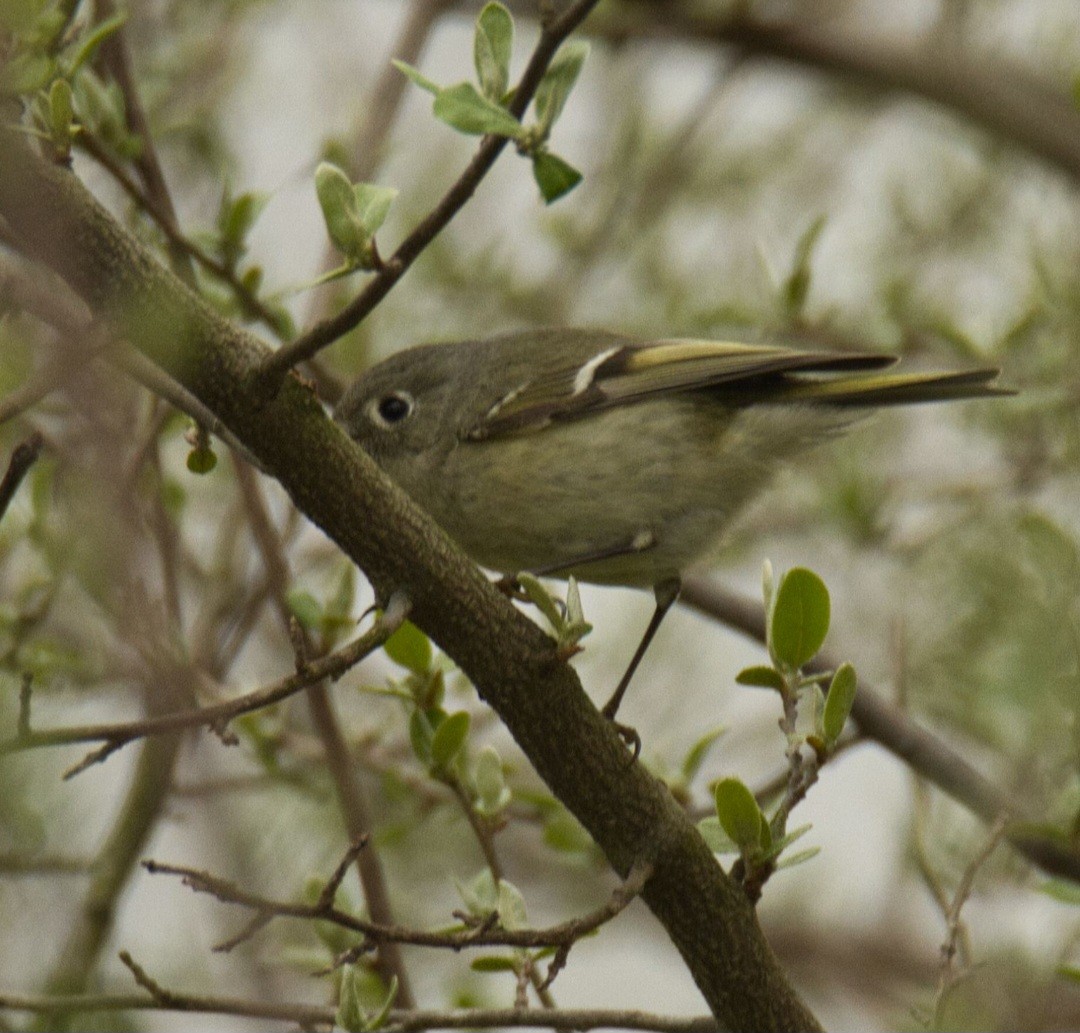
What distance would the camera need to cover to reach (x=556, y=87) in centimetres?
171

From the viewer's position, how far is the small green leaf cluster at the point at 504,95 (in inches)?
64.7

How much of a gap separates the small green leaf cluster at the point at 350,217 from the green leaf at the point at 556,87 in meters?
0.18

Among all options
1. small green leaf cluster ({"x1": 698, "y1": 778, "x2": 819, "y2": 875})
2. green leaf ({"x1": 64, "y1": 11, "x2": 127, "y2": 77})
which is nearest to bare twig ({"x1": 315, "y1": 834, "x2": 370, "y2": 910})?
small green leaf cluster ({"x1": 698, "y1": 778, "x2": 819, "y2": 875})

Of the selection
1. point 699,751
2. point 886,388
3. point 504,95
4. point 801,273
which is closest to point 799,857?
point 699,751

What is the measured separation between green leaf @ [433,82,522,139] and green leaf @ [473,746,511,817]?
0.87 metres

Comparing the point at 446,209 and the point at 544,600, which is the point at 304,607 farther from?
the point at 446,209

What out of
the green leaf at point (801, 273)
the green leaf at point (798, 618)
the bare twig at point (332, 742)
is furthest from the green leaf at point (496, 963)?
the green leaf at point (801, 273)

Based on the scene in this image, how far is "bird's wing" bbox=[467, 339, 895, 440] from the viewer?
2680 mm

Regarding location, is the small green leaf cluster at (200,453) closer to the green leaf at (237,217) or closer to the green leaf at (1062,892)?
the green leaf at (237,217)

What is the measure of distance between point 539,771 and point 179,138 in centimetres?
214

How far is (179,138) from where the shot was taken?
137 inches

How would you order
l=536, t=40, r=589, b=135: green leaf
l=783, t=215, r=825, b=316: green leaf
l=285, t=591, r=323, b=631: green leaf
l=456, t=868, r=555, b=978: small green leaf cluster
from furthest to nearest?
l=783, t=215, r=825, b=316: green leaf
l=285, t=591, r=323, b=631: green leaf
l=456, t=868, r=555, b=978: small green leaf cluster
l=536, t=40, r=589, b=135: green leaf

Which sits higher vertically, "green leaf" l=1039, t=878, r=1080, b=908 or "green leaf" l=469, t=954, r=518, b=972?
"green leaf" l=1039, t=878, r=1080, b=908

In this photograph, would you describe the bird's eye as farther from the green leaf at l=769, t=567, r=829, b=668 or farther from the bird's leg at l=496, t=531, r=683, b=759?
the green leaf at l=769, t=567, r=829, b=668
